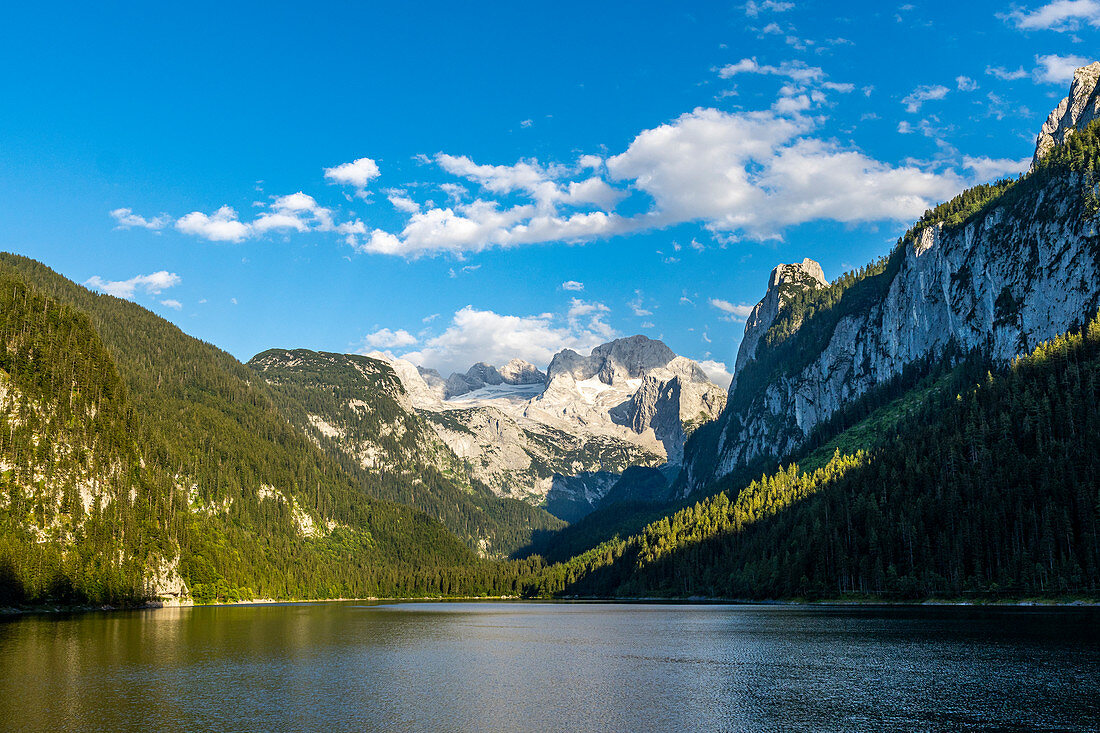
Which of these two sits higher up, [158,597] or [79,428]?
[79,428]

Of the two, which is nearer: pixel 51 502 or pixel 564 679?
pixel 564 679

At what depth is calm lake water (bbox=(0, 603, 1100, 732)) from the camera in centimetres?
5072

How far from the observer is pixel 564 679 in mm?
70188

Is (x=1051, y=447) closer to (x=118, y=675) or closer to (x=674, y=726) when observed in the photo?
(x=674, y=726)

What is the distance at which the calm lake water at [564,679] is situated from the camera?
166ft

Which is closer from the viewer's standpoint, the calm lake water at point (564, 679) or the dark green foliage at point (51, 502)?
the calm lake water at point (564, 679)

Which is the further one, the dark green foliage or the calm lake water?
the dark green foliage

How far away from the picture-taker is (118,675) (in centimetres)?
6794

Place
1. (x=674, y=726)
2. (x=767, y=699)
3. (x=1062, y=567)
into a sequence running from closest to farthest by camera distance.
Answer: (x=674, y=726)
(x=767, y=699)
(x=1062, y=567)

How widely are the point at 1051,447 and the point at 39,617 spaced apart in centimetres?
21902

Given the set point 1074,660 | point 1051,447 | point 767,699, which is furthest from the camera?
point 1051,447

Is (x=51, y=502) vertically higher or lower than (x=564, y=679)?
higher

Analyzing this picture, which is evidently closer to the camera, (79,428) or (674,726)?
(674,726)

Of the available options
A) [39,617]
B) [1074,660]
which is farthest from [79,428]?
[1074,660]
